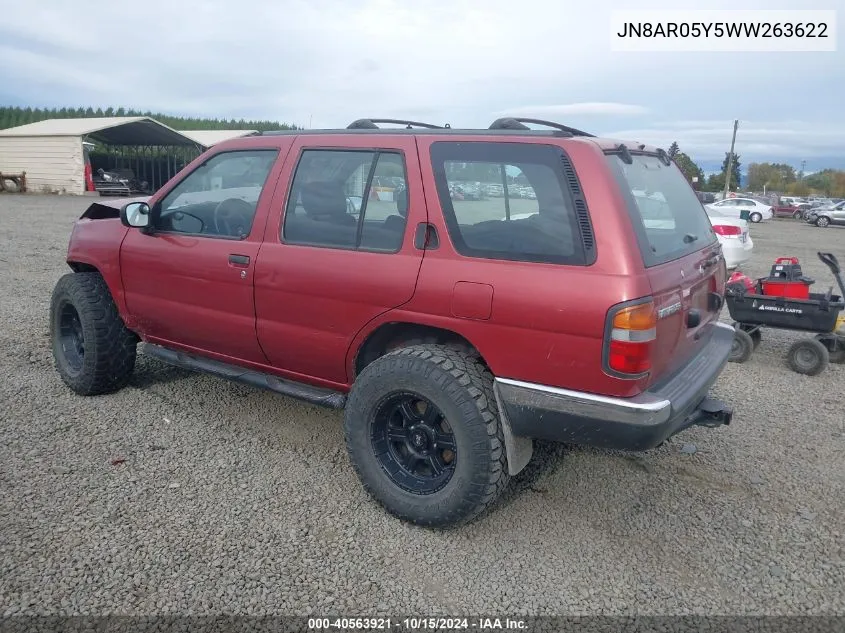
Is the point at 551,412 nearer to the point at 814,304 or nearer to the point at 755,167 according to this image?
the point at 814,304

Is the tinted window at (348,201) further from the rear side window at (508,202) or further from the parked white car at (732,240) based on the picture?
the parked white car at (732,240)

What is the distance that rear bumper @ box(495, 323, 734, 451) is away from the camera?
2.75 m

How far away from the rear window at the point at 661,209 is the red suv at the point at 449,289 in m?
0.02

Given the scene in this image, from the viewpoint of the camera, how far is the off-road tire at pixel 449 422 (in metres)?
2.95

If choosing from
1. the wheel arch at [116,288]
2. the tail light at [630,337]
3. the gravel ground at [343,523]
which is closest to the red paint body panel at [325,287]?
the gravel ground at [343,523]

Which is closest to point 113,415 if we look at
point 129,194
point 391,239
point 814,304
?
point 391,239

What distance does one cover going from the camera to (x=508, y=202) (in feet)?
9.99

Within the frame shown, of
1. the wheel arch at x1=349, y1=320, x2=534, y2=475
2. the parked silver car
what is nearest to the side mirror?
the wheel arch at x1=349, y1=320, x2=534, y2=475

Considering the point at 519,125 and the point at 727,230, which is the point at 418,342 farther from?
the point at 727,230

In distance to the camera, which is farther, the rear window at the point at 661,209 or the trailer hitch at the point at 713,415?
the trailer hitch at the point at 713,415

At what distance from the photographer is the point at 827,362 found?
5938 mm

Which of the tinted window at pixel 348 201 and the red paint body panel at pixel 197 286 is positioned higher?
the tinted window at pixel 348 201

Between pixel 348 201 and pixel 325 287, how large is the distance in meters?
0.47

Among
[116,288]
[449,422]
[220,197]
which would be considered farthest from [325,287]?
[116,288]
